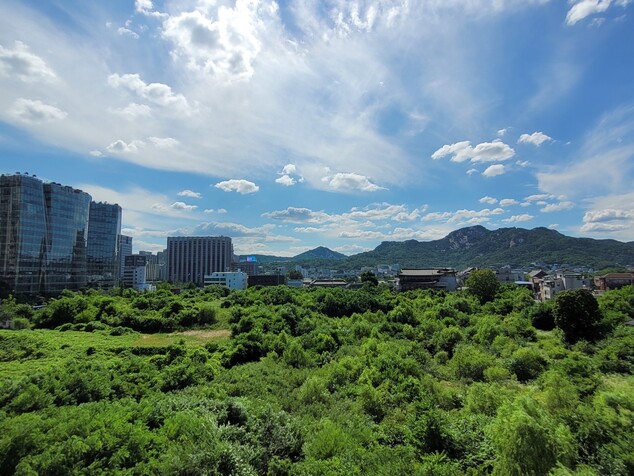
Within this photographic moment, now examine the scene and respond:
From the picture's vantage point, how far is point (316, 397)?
50.9 ft

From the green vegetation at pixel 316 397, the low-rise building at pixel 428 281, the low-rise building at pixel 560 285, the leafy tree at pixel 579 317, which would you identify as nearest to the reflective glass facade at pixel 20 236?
the green vegetation at pixel 316 397

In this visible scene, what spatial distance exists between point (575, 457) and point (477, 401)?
213 inches

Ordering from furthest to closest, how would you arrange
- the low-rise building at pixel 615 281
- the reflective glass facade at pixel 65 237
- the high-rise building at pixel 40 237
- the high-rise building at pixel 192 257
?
the high-rise building at pixel 192 257 → the low-rise building at pixel 615 281 → the reflective glass facade at pixel 65 237 → the high-rise building at pixel 40 237

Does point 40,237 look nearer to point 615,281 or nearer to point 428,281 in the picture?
point 428,281

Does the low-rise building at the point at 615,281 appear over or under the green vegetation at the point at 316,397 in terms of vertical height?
over

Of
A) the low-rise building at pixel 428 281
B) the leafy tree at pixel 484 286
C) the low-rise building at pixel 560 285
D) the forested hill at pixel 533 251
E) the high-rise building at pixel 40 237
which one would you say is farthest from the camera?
the forested hill at pixel 533 251

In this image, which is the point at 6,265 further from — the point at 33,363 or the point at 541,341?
the point at 541,341

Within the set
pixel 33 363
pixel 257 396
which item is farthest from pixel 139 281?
pixel 257 396

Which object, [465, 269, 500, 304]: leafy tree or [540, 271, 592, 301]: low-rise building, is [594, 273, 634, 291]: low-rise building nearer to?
[540, 271, 592, 301]: low-rise building

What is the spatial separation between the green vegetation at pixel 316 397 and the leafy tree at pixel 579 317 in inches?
3.9

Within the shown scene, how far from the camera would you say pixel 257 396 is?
621 inches

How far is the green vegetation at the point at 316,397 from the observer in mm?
8219

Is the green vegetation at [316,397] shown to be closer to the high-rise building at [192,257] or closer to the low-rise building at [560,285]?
the low-rise building at [560,285]

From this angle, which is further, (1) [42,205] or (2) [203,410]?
(1) [42,205]
